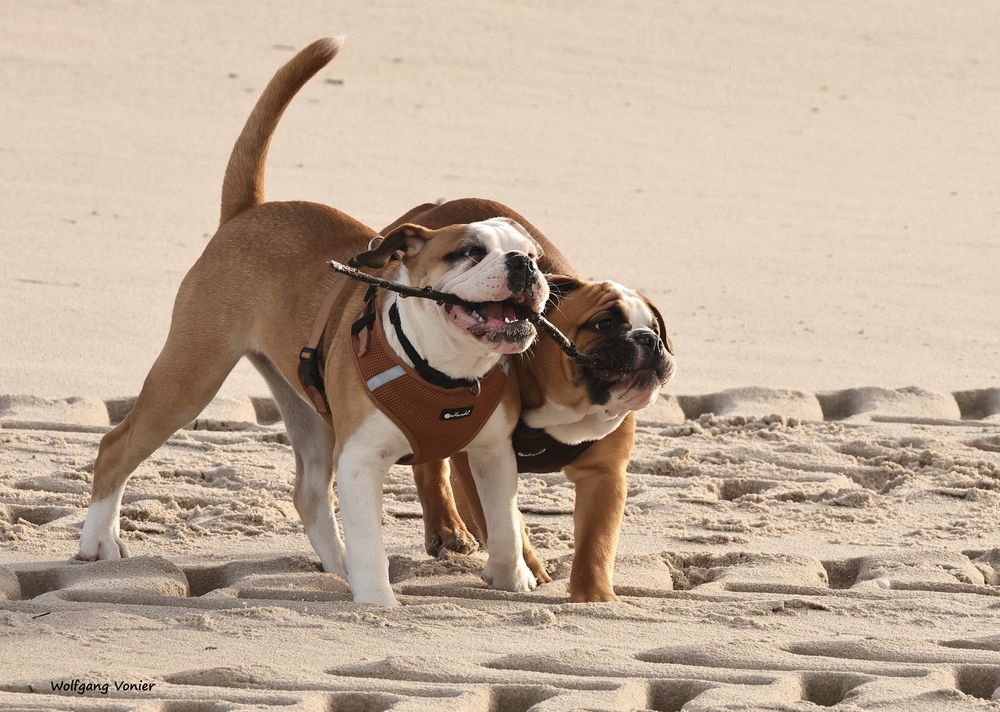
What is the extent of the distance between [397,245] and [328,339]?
1.66 ft

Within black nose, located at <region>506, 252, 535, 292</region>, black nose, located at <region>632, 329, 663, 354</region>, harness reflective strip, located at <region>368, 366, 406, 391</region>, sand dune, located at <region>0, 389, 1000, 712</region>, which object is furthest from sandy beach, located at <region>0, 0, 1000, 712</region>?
black nose, located at <region>506, 252, 535, 292</region>

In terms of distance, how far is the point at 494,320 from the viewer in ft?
15.9

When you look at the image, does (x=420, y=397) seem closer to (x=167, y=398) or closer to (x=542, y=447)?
(x=542, y=447)

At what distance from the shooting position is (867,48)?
1872cm

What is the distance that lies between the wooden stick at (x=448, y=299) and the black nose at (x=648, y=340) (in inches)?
5.8

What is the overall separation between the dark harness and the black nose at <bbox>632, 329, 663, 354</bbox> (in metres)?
0.42

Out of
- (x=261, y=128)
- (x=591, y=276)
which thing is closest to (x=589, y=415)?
(x=261, y=128)

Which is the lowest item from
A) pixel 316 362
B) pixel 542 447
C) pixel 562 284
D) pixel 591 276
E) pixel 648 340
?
pixel 542 447

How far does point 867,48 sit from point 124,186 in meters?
10.0

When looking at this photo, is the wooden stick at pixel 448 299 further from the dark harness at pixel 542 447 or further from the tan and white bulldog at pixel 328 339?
the dark harness at pixel 542 447

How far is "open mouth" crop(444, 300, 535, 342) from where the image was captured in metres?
4.81

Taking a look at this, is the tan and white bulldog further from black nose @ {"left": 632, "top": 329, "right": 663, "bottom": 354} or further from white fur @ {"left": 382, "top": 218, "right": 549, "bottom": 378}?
black nose @ {"left": 632, "top": 329, "right": 663, "bottom": 354}

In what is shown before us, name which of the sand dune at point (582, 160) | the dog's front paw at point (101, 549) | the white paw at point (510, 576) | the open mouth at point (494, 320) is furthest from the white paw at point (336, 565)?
the sand dune at point (582, 160)

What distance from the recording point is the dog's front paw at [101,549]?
566cm
